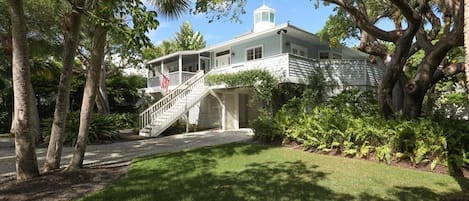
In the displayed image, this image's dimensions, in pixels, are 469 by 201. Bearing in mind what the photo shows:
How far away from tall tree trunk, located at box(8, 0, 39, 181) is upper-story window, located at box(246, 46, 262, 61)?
13000 mm

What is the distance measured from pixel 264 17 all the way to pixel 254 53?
12.1 feet

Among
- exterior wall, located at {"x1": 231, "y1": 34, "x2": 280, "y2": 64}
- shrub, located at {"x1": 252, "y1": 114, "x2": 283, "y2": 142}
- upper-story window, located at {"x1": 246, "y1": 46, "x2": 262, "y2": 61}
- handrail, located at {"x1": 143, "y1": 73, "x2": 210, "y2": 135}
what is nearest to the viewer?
shrub, located at {"x1": 252, "y1": 114, "x2": 283, "y2": 142}

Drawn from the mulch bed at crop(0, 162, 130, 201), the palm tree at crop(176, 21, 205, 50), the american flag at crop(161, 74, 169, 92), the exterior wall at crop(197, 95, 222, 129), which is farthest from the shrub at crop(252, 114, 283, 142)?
the palm tree at crop(176, 21, 205, 50)

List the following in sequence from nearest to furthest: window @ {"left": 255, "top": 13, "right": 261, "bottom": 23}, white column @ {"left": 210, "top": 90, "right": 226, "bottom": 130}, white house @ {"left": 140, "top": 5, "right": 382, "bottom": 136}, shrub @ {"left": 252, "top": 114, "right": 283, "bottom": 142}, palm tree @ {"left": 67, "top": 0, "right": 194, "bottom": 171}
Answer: palm tree @ {"left": 67, "top": 0, "right": 194, "bottom": 171} < shrub @ {"left": 252, "top": 114, "right": 283, "bottom": 142} < white house @ {"left": 140, "top": 5, "right": 382, "bottom": 136} < white column @ {"left": 210, "top": 90, "right": 226, "bottom": 130} < window @ {"left": 255, "top": 13, "right": 261, "bottom": 23}

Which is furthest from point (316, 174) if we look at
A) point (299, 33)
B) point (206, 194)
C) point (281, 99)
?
point (299, 33)

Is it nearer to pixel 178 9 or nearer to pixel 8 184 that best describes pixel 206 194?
pixel 8 184

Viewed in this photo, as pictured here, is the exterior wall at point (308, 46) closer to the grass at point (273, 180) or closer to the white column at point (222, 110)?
the white column at point (222, 110)

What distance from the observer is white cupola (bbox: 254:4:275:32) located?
19.9m

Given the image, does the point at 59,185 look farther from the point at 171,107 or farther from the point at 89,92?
the point at 171,107

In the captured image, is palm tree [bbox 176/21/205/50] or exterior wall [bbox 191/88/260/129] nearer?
exterior wall [bbox 191/88/260/129]

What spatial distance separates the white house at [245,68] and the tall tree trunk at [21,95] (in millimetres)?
8368

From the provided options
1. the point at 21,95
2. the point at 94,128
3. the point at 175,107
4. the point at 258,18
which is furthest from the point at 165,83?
the point at 21,95

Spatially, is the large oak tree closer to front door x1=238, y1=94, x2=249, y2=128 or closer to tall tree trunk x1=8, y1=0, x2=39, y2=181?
tall tree trunk x1=8, y1=0, x2=39, y2=181

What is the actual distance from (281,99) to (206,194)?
10038 millimetres
